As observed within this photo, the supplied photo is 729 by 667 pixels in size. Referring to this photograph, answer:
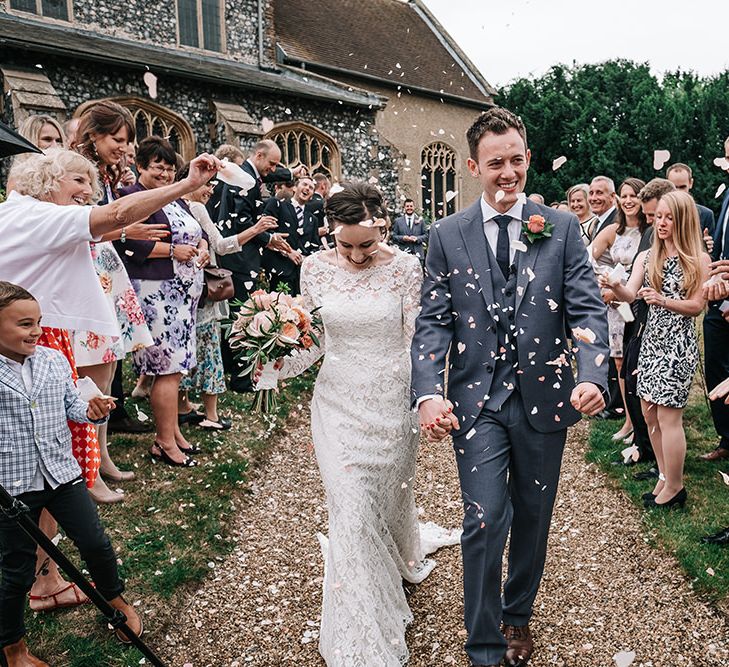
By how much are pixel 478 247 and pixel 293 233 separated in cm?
595

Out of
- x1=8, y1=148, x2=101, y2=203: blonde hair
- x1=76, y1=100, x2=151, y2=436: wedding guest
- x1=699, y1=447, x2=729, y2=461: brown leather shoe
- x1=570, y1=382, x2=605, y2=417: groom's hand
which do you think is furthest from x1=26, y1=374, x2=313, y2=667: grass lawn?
x1=699, y1=447, x2=729, y2=461: brown leather shoe

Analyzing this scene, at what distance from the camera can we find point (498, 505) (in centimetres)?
301

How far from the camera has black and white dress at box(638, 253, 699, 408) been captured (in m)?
4.77

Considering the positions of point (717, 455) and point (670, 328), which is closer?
point (670, 328)

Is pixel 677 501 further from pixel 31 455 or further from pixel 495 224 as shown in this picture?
pixel 31 455

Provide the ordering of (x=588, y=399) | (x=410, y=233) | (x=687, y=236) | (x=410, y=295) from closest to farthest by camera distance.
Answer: (x=588, y=399) < (x=410, y=295) < (x=687, y=236) < (x=410, y=233)

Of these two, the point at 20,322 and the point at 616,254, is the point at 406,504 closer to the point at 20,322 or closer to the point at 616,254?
the point at 20,322

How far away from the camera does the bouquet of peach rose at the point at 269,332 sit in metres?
3.52

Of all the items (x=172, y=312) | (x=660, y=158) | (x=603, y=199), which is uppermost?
(x=603, y=199)

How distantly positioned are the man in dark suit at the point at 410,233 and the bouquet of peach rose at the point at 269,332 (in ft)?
38.4

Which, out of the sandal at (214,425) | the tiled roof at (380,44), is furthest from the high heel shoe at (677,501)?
the tiled roof at (380,44)

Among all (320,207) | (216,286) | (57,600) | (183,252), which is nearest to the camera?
(57,600)

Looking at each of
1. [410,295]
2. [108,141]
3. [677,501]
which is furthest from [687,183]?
[108,141]

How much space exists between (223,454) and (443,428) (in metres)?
3.55
